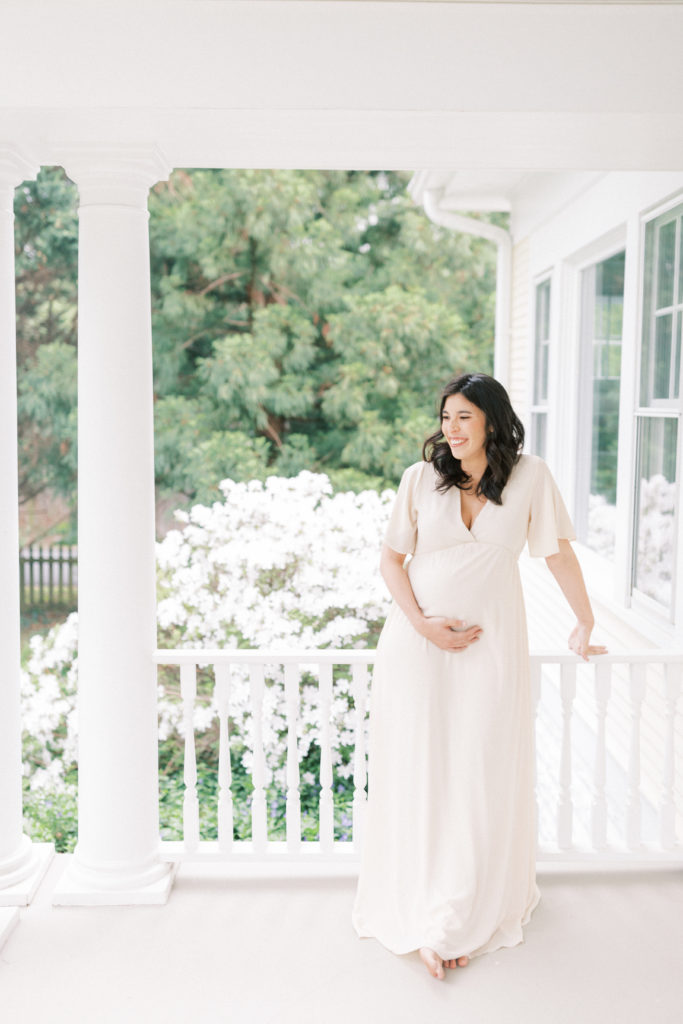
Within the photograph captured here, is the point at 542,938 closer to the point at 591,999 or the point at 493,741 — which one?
the point at 591,999

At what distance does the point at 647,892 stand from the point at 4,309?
309 centimetres

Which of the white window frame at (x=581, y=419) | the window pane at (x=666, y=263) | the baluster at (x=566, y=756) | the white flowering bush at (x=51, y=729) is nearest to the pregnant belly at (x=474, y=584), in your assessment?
the baluster at (x=566, y=756)

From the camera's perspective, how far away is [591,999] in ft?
9.41

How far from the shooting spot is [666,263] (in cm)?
431

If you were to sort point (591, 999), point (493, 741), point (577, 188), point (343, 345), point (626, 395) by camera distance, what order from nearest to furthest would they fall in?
point (591, 999), point (493, 741), point (626, 395), point (577, 188), point (343, 345)

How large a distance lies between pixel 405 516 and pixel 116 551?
104 centimetres

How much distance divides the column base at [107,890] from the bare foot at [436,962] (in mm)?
996

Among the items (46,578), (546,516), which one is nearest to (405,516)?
(546,516)

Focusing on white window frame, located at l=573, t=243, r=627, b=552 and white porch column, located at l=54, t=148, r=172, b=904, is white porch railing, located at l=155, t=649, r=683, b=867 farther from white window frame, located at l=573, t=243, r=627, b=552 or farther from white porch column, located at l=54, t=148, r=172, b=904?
white window frame, located at l=573, t=243, r=627, b=552

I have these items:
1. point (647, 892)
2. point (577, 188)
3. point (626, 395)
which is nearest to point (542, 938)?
point (647, 892)

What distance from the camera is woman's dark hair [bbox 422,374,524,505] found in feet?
9.86

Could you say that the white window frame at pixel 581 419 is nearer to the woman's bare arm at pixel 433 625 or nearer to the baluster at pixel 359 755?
the baluster at pixel 359 755

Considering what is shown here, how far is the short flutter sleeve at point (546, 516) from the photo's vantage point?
10.2 ft

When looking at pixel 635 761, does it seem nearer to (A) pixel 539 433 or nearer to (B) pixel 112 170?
(B) pixel 112 170
